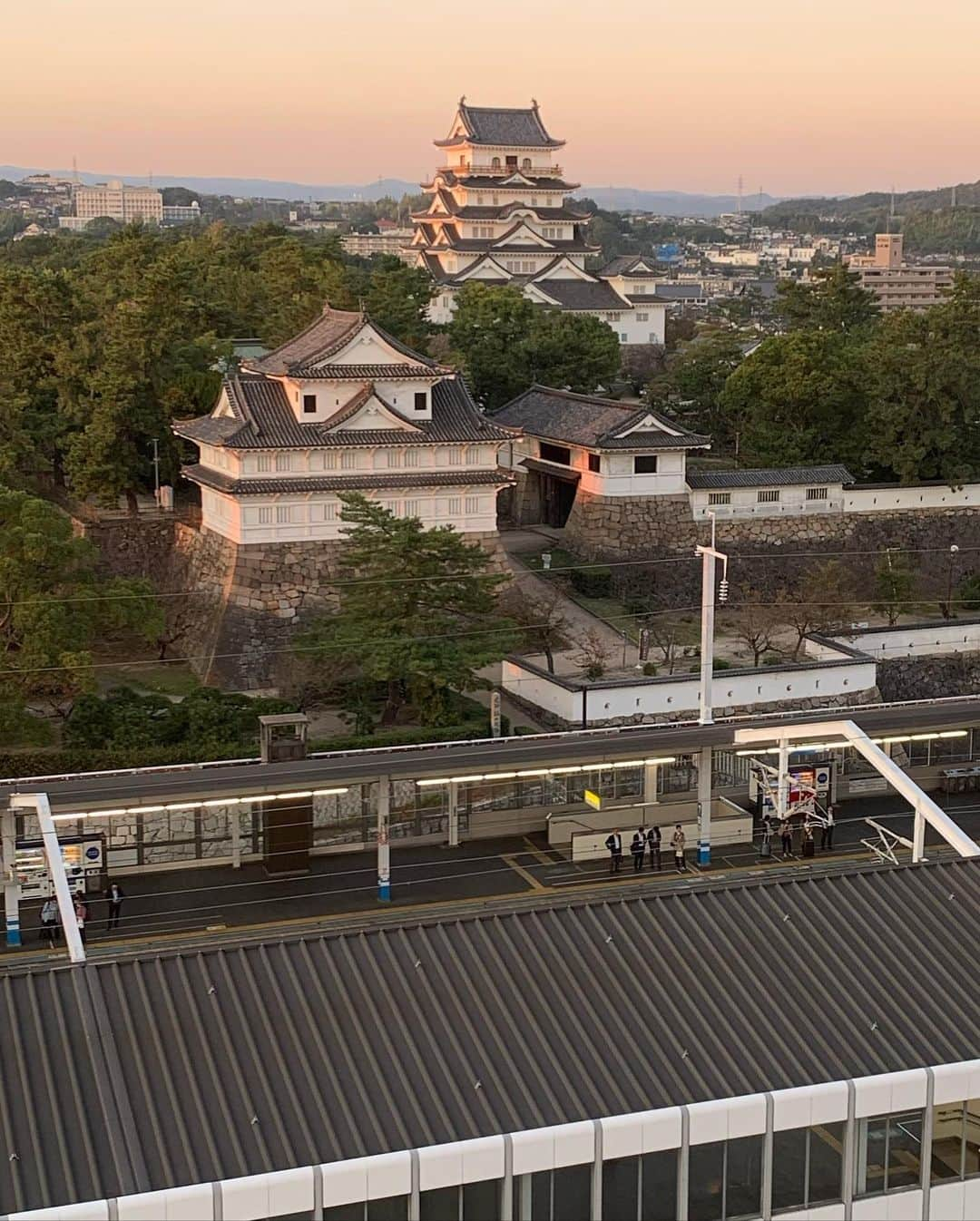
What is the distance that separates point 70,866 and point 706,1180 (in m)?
10.5

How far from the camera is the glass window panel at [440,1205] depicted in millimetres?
10883

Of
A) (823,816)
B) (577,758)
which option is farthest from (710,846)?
(577,758)

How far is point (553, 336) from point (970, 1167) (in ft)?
121

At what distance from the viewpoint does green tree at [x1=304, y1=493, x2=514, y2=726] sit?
27672mm

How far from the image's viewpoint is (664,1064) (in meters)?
12.0

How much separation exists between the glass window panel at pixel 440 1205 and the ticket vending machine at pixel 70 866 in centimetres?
919

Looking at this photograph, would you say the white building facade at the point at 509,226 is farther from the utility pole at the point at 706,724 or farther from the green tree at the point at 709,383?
the utility pole at the point at 706,724

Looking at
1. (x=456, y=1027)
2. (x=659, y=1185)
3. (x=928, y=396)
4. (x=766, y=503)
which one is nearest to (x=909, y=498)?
(x=928, y=396)

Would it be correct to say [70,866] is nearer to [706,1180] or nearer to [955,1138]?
[706,1180]

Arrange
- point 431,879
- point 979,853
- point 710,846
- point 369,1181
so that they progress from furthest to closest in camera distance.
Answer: point 710,846
point 431,879
point 979,853
point 369,1181

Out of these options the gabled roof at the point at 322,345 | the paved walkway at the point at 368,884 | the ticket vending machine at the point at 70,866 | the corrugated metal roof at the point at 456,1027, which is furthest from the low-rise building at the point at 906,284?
the corrugated metal roof at the point at 456,1027

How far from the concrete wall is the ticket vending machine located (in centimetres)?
1119

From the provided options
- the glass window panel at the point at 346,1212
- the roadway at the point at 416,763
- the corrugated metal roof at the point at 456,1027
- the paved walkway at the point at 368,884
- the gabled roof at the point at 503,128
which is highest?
the gabled roof at the point at 503,128

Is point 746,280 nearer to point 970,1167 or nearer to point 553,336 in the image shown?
point 553,336
